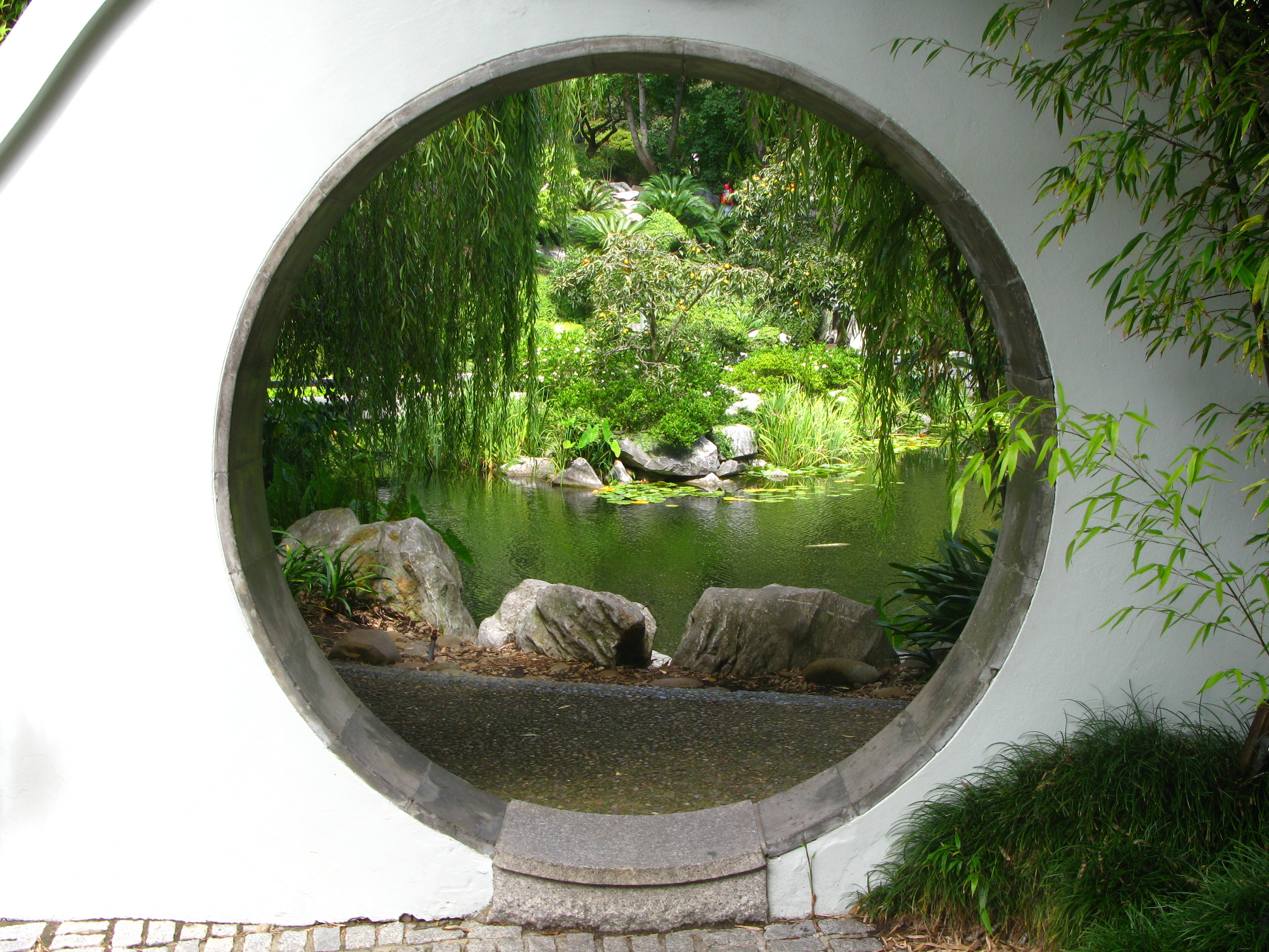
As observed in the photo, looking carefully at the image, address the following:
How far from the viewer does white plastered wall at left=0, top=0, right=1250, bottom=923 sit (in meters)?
2.22

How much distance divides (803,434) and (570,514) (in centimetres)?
394

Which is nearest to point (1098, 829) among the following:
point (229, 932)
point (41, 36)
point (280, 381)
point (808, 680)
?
point (229, 932)

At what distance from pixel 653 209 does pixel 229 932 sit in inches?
779

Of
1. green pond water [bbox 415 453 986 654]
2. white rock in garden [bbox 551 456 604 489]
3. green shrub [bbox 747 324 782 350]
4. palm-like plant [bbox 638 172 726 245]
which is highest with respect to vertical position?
palm-like plant [bbox 638 172 726 245]

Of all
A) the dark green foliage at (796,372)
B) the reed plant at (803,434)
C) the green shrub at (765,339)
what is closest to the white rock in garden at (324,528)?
the reed plant at (803,434)

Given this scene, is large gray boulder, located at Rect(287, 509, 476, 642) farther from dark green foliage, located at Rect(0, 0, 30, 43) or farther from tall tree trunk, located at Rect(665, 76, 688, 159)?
tall tree trunk, located at Rect(665, 76, 688, 159)

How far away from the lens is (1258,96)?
1905 mm

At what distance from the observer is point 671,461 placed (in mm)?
11492

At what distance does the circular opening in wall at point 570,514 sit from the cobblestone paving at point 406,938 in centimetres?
22

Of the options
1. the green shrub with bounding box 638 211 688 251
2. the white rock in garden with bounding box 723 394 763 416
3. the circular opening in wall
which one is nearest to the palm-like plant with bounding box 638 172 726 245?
the green shrub with bounding box 638 211 688 251

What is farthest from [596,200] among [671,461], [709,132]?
[671,461]

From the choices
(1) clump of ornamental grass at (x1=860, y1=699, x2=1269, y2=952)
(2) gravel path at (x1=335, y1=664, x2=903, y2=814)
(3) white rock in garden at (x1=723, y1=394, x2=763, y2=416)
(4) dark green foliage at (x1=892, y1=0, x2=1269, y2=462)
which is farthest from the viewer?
(3) white rock in garden at (x1=723, y1=394, x2=763, y2=416)

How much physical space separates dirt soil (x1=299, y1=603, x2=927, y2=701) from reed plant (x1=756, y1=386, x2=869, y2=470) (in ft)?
23.8

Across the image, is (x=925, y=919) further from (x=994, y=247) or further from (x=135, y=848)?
(x=135, y=848)
